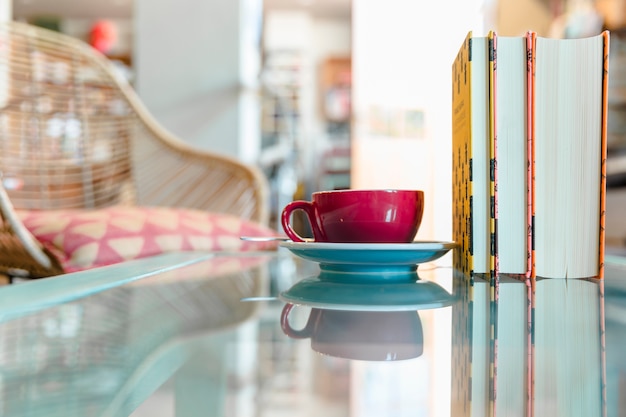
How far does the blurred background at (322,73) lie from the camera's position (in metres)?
2.07

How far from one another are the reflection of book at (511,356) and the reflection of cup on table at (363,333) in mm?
34

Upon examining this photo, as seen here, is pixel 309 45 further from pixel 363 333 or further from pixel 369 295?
pixel 363 333

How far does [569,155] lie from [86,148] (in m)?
1.52

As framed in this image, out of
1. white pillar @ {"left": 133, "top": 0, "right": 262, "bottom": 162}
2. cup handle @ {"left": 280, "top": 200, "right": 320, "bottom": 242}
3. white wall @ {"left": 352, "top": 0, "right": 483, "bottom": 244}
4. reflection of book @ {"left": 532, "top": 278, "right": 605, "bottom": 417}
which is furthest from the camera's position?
white wall @ {"left": 352, "top": 0, "right": 483, "bottom": 244}

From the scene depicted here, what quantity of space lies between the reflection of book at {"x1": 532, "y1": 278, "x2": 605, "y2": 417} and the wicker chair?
1218 mm

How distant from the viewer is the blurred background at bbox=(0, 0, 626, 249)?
2.07m

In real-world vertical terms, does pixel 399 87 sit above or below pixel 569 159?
above

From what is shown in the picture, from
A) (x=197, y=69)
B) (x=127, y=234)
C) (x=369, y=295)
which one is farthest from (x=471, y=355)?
(x=197, y=69)

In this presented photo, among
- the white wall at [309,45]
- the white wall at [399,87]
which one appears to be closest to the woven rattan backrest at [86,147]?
the white wall at [399,87]

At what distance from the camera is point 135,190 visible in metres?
1.79

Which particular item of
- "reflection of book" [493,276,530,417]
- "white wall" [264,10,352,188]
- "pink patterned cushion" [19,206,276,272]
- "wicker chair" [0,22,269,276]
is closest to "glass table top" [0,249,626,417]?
"reflection of book" [493,276,530,417]

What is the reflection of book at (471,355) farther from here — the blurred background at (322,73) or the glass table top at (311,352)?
the blurred background at (322,73)

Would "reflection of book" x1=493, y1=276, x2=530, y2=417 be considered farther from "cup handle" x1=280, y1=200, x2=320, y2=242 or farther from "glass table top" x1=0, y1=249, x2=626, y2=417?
"cup handle" x1=280, y1=200, x2=320, y2=242

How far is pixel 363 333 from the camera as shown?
0.85ft
